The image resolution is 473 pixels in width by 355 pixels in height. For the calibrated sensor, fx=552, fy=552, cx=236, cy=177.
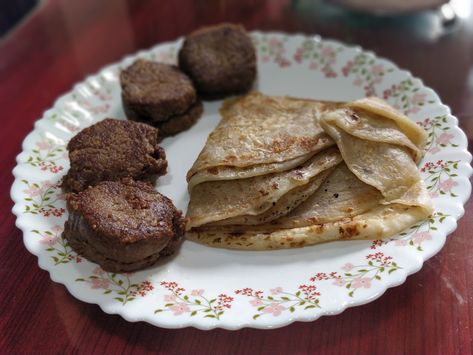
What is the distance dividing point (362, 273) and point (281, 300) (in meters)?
0.37

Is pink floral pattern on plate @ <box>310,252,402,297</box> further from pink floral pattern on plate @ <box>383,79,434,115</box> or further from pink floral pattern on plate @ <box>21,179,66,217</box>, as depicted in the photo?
pink floral pattern on plate @ <box>21,179,66,217</box>

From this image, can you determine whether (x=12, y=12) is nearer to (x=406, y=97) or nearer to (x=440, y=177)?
(x=406, y=97)

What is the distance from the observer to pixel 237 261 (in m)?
2.54

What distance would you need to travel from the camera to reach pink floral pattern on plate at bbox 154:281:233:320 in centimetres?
226

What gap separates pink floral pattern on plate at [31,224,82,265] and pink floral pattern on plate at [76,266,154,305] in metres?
0.13

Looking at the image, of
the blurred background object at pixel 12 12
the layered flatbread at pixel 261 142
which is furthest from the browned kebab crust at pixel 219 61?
the blurred background object at pixel 12 12

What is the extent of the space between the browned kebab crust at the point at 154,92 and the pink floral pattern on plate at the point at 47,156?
0.47 metres

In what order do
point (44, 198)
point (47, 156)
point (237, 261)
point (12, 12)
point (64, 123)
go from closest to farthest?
point (237, 261) → point (44, 198) → point (47, 156) → point (64, 123) → point (12, 12)

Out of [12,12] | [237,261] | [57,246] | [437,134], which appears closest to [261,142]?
[237,261]

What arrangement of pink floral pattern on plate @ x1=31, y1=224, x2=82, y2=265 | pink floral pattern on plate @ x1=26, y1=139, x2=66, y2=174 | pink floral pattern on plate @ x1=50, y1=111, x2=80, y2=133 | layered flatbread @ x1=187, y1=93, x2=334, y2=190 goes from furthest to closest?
pink floral pattern on plate @ x1=50, y1=111, x2=80, y2=133
pink floral pattern on plate @ x1=26, y1=139, x2=66, y2=174
layered flatbread @ x1=187, y1=93, x2=334, y2=190
pink floral pattern on plate @ x1=31, y1=224, x2=82, y2=265

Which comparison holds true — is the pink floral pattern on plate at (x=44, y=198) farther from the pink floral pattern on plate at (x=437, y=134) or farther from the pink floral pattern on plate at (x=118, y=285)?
the pink floral pattern on plate at (x=437, y=134)

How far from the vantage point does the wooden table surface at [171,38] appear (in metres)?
2.29

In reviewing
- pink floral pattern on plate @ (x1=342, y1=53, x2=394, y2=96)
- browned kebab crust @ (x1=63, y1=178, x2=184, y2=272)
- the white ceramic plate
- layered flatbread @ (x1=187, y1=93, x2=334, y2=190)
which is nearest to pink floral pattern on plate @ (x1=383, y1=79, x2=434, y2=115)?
the white ceramic plate

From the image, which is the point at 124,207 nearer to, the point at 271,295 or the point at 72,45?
the point at 271,295
